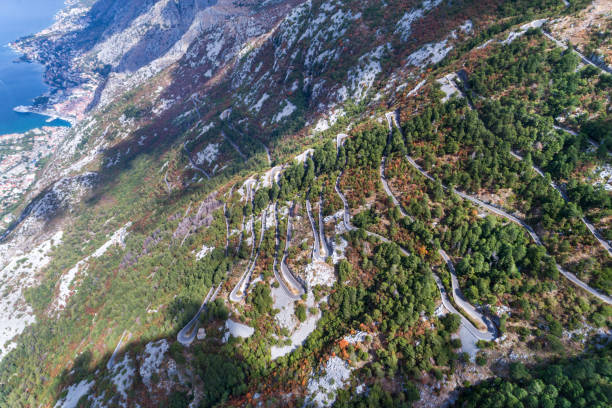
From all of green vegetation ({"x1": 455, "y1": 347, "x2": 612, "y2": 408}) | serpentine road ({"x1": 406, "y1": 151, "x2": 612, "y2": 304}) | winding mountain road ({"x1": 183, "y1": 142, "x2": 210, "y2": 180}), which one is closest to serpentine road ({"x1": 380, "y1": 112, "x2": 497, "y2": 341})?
green vegetation ({"x1": 455, "y1": 347, "x2": 612, "y2": 408})

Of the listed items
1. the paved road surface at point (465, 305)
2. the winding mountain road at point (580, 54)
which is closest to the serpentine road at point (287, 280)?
the paved road surface at point (465, 305)

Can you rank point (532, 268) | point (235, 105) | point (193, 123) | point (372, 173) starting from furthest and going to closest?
1. point (193, 123)
2. point (235, 105)
3. point (372, 173)
4. point (532, 268)

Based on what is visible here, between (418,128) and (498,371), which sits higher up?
(418,128)

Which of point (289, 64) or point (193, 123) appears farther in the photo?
point (193, 123)

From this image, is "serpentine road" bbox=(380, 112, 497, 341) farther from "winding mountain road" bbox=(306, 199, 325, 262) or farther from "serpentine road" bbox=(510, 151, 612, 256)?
"winding mountain road" bbox=(306, 199, 325, 262)

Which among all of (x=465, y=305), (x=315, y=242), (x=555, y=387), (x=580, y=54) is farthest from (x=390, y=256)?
(x=580, y=54)

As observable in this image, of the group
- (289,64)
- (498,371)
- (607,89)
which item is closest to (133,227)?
(289,64)

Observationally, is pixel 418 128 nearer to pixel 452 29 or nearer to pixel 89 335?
pixel 452 29

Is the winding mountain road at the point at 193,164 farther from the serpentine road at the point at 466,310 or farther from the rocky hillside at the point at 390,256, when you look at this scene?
the serpentine road at the point at 466,310
